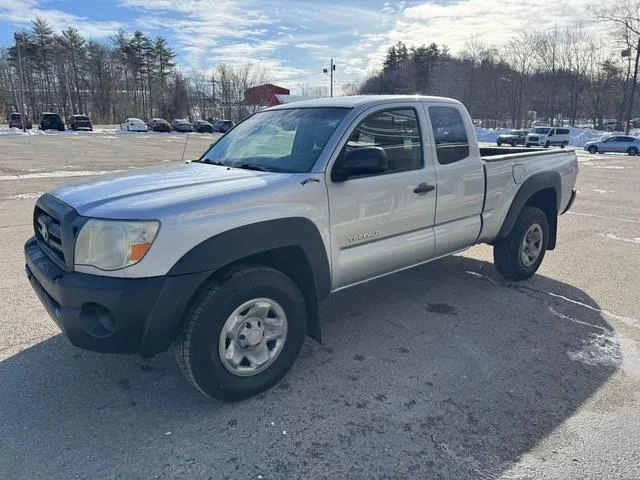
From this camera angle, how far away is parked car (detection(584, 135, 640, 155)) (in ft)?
104

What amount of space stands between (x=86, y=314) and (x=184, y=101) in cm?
7975

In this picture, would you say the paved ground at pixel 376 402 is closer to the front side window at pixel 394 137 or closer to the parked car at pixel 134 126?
the front side window at pixel 394 137

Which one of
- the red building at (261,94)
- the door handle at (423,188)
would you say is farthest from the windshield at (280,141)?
the red building at (261,94)

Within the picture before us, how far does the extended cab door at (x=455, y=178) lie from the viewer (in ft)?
13.4

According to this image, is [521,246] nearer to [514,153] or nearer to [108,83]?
[514,153]

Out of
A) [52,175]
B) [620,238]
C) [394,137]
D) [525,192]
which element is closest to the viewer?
[394,137]

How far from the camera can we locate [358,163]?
316cm

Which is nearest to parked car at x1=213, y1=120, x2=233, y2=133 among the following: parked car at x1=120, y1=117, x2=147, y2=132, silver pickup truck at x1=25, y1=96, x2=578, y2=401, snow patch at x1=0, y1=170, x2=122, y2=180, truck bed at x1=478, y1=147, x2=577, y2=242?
parked car at x1=120, y1=117, x2=147, y2=132

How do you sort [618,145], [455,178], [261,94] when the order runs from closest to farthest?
1. [455,178]
2. [618,145]
3. [261,94]

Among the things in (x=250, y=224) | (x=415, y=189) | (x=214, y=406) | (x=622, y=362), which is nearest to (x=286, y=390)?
(x=214, y=406)

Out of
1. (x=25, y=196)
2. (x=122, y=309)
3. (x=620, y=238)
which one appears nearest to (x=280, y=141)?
(x=122, y=309)

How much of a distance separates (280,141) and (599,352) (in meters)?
2.99

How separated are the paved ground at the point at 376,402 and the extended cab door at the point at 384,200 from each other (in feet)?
2.20

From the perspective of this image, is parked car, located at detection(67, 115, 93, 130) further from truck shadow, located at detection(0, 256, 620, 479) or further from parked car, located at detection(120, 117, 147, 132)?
truck shadow, located at detection(0, 256, 620, 479)
